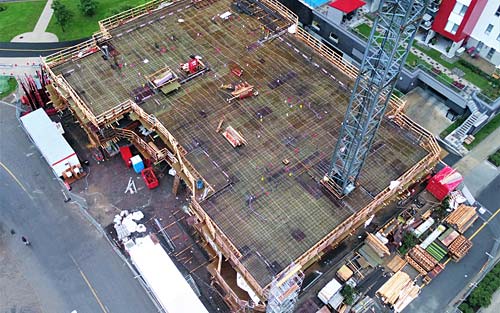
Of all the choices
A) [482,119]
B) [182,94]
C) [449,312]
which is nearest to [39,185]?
[182,94]

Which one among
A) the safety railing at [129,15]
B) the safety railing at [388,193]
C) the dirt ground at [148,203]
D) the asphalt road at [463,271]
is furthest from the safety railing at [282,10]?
the asphalt road at [463,271]

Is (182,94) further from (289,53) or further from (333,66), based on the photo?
(333,66)

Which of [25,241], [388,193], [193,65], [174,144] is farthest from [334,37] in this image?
[25,241]

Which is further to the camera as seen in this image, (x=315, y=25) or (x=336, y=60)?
(x=315, y=25)

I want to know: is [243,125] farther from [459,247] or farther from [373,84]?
[459,247]

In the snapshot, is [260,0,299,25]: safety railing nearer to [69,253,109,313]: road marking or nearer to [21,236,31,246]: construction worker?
[69,253,109,313]: road marking

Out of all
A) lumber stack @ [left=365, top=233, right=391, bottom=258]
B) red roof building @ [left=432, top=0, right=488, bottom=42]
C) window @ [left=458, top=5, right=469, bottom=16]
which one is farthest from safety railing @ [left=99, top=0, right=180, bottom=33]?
lumber stack @ [left=365, top=233, right=391, bottom=258]

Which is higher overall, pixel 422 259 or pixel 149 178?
pixel 149 178
